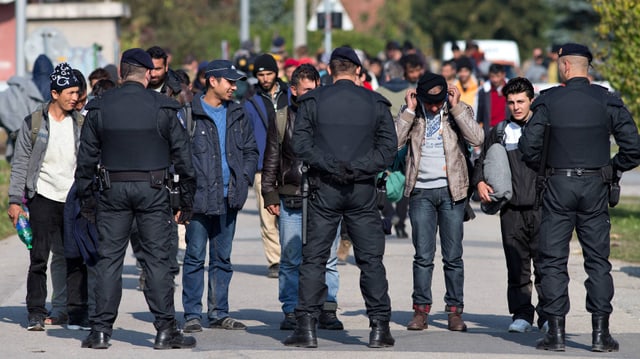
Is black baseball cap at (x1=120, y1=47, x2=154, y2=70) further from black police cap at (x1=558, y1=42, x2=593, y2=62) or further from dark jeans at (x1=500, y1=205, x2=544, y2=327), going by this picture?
dark jeans at (x1=500, y1=205, x2=544, y2=327)

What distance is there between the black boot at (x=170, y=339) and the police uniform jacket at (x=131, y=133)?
1019mm

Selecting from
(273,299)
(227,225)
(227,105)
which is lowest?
(273,299)

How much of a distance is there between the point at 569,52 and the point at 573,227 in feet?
3.68

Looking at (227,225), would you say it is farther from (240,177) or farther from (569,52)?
(569,52)

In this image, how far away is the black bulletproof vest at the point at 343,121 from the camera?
8992mm

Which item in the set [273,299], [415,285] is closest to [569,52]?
[415,285]

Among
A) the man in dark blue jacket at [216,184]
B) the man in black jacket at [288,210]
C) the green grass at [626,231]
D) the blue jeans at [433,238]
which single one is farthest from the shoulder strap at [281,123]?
the green grass at [626,231]

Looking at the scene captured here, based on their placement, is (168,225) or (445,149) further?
(445,149)

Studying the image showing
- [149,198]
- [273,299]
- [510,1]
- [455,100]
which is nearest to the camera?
[149,198]

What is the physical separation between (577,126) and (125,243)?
296cm

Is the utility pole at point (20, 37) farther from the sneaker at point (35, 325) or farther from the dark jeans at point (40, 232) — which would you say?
the sneaker at point (35, 325)

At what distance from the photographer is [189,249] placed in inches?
391

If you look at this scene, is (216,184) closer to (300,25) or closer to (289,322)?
(289,322)

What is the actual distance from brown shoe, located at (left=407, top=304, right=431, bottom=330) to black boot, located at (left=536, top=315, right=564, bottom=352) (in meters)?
1.16
